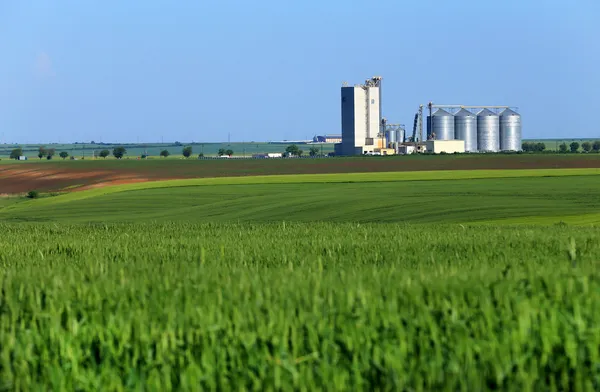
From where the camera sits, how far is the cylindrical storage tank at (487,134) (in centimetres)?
16588

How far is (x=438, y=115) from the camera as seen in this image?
6427 inches

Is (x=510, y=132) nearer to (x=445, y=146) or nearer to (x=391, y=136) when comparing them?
(x=445, y=146)

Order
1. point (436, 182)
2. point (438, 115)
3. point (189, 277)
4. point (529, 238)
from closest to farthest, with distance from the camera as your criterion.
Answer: point (189, 277) < point (529, 238) < point (436, 182) < point (438, 115)

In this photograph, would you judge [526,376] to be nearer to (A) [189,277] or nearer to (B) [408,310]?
(B) [408,310]

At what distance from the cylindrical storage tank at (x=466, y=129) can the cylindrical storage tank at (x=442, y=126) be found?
1207 millimetres

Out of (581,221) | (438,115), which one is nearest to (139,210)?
(581,221)

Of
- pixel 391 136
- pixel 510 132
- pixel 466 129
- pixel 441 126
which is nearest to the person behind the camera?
pixel 441 126

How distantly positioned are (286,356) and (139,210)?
45296mm

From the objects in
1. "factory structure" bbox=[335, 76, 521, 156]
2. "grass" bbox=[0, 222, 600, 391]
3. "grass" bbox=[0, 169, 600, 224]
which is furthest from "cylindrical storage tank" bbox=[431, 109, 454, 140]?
"grass" bbox=[0, 222, 600, 391]

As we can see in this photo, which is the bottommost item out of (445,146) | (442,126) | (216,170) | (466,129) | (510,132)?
(216,170)

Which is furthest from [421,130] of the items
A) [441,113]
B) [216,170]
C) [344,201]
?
[344,201]

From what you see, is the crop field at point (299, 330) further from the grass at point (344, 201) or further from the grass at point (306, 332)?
the grass at point (344, 201)

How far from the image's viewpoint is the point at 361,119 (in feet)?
490

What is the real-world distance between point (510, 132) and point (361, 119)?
3339 cm
